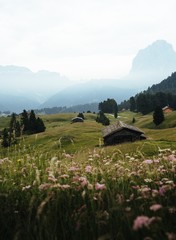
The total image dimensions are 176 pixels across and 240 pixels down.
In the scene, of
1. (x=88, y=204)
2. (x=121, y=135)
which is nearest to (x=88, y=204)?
(x=88, y=204)

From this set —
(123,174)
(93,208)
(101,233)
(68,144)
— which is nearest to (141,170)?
(123,174)

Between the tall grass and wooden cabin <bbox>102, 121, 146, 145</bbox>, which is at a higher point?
the tall grass

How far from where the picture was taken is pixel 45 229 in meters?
4.93

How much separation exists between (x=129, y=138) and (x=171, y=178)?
265ft

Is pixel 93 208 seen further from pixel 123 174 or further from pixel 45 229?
pixel 123 174

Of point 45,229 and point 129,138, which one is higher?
point 45,229

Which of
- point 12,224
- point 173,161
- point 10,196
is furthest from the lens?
point 173,161

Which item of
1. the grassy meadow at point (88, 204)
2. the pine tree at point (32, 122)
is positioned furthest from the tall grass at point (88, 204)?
the pine tree at point (32, 122)

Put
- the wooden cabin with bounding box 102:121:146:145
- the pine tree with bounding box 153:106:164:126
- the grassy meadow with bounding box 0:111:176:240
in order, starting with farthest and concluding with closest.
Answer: the pine tree with bounding box 153:106:164:126 → the wooden cabin with bounding box 102:121:146:145 → the grassy meadow with bounding box 0:111:176:240

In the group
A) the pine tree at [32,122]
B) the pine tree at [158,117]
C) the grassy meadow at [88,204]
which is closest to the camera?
the grassy meadow at [88,204]

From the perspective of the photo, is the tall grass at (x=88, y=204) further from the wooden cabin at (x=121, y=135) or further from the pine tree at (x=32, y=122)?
the pine tree at (x=32, y=122)

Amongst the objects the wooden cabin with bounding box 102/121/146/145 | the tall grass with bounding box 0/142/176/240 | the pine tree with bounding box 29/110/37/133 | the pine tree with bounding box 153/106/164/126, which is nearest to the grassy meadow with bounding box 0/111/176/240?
the tall grass with bounding box 0/142/176/240

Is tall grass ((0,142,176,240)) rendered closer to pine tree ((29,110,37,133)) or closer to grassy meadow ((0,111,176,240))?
grassy meadow ((0,111,176,240))

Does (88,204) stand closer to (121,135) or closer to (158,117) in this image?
(121,135)
